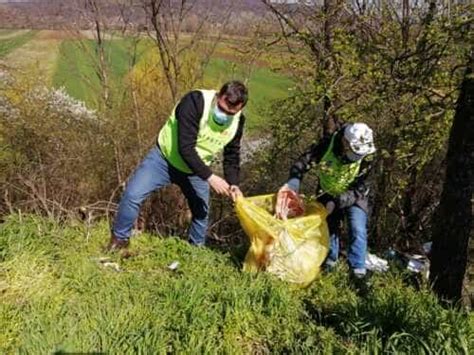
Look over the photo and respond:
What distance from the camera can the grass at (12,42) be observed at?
8.91m

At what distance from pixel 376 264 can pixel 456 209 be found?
1007 millimetres

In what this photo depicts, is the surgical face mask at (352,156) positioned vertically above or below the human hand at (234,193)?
above

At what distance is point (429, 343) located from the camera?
2.76 metres

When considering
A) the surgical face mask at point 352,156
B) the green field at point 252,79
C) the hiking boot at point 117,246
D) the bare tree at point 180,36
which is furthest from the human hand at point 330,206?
the bare tree at point 180,36

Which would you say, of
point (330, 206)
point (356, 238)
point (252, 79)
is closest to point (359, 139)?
point (330, 206)

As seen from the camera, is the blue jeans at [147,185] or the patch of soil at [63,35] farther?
the patch of soil at [63,35]

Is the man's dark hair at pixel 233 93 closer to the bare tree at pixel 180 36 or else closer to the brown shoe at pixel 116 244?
the brown shoe at pixel 116 244

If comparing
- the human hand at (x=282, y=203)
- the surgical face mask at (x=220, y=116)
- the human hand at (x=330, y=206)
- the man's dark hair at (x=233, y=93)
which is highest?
the man's dark hair at (x=233, y=93)

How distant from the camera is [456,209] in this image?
13.7ft

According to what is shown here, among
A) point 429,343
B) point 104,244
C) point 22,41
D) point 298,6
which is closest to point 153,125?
point 22,41

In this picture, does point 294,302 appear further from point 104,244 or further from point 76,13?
point 76,13

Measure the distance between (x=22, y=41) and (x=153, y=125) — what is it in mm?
2685

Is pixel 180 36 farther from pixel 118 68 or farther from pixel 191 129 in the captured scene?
pixel 191 129

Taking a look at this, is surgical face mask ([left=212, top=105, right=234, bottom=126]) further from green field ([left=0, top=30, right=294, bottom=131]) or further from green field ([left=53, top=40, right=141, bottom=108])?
green field ([left=53, top=40, right=141, bottom=108])
